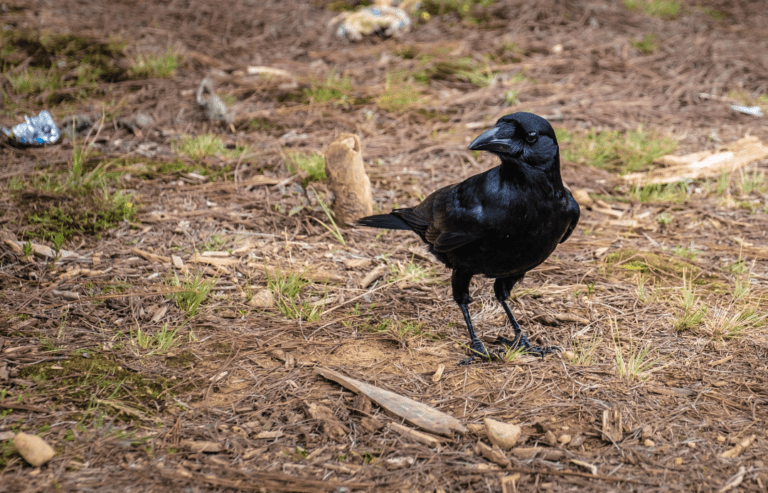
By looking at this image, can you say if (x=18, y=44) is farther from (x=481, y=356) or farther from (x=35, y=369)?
(x=481, y=356)

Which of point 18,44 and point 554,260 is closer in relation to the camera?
point 554,260

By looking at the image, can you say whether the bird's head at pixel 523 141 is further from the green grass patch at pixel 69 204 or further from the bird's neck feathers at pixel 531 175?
the green grass patch at pixel 69 204

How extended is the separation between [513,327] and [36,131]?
179 inches

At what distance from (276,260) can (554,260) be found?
198 cm

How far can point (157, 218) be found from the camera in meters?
4.23

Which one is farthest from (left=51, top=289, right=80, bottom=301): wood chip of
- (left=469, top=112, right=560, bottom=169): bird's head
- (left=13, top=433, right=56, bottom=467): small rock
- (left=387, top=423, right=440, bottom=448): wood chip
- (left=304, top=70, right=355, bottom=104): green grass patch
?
(left=304, top=70, right=355, bottom=104): green grass patch

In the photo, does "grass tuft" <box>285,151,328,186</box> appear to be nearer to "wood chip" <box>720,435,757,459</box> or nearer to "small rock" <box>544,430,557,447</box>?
"small rock" <box>544,430,557,447</box>

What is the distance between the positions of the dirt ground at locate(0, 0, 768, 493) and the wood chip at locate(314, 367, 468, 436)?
0.15 feet

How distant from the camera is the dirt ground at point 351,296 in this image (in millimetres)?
2270

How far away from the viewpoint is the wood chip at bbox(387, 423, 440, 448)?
7.72ft

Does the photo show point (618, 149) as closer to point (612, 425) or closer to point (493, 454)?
point (612, 425)

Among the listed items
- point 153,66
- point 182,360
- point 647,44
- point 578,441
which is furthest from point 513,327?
point 647,44

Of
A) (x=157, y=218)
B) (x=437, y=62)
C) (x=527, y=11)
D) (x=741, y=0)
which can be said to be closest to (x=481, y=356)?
(x=157, y=218)

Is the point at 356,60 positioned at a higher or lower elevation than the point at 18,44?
lower
